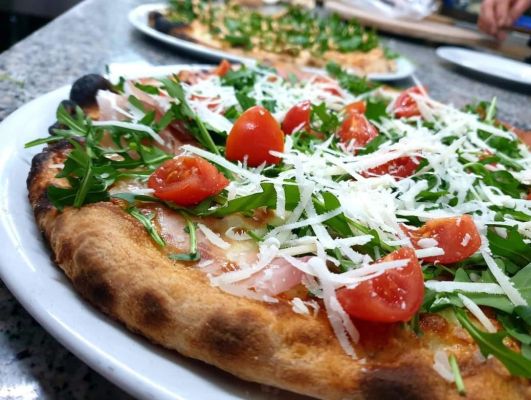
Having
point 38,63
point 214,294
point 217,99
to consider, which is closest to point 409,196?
point 214,294

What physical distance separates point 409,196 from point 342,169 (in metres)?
0.20

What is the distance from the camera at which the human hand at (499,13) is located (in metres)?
5.43

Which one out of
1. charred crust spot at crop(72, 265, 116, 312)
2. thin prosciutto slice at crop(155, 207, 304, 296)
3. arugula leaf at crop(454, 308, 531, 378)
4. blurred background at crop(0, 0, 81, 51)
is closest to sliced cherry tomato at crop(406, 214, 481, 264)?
arugula leaf at crop(454, 308, 531, 378)

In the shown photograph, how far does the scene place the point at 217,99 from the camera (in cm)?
216

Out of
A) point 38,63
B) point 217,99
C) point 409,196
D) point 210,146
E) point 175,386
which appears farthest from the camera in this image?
point 38,63

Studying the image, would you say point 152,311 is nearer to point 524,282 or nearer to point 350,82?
point 524,282

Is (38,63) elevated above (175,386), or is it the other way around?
(175,386)

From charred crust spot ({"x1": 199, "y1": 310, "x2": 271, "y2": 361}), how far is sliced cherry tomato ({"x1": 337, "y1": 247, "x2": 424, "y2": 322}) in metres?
0.18

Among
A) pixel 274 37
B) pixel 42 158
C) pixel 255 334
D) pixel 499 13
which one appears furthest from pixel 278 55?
pixel 255 334

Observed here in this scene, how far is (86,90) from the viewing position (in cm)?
200

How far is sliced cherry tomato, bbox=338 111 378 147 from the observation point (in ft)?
6.58

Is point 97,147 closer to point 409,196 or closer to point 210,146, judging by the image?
point 210,146

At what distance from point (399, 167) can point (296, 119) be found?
419 millimetres

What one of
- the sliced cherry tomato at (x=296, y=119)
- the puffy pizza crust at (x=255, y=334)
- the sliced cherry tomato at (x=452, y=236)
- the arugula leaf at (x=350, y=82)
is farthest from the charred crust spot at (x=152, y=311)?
the arugula leaf at (x=350, y=82)
